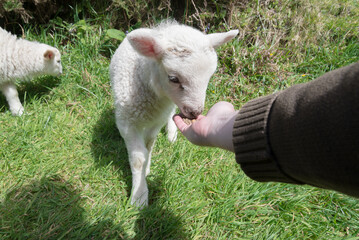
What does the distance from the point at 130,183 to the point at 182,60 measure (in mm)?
1486

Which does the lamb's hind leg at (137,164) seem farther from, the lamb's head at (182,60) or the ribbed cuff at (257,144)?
the ribbed cuff at (257,144)

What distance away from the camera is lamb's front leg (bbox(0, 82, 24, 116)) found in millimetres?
3605

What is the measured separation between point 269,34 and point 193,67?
2.84 m

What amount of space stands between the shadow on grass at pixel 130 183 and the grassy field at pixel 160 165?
0.01 metres

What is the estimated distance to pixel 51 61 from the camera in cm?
387

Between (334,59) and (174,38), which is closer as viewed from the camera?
(174,38)

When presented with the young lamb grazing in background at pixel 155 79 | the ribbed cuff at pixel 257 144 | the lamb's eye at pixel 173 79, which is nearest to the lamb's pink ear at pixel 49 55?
the young lamb grazing in background at pixel 155 79

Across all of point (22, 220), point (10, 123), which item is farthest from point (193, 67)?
point (10, 123)

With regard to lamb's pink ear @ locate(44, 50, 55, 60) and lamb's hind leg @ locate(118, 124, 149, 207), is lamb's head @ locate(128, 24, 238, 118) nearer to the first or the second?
lamb's hind leg @ locate(118, 124, 149, 207)

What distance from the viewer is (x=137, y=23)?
14.8 ft

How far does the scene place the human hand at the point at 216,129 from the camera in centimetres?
153

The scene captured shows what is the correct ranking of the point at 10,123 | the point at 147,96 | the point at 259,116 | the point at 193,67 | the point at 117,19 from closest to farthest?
the point at 259,116 < the point at 193,67 < the point at 147,96 < the point at 10,123 < the point at 117,19

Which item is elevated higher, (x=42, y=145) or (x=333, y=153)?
(x=333, y=153)

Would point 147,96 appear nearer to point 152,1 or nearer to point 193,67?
point 193,67
